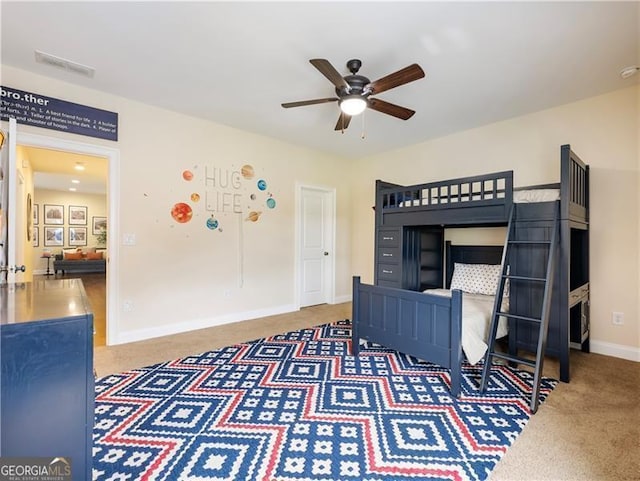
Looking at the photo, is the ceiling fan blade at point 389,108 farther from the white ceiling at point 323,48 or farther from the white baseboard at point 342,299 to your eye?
the white baseboard at point 342,299

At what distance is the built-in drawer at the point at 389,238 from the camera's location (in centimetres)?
369

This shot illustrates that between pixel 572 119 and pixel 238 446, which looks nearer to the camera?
pixel 238 446

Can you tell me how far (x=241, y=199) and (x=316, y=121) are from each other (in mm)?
1446

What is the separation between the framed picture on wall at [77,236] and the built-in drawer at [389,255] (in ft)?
33.9

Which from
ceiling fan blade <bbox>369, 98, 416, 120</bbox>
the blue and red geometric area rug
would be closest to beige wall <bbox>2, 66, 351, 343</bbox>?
the blue and red geometric area rug

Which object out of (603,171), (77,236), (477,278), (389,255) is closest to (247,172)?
(389,255)

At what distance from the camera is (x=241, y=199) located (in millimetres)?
4344

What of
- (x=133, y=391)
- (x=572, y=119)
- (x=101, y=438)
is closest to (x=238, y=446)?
(x=101, y=438)

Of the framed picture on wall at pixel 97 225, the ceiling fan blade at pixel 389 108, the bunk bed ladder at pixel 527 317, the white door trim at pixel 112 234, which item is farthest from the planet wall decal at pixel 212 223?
the framed picture on wall at pixel 97 225

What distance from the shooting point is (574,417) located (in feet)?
6.68

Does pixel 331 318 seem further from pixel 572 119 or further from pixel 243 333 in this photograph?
pixel 572 119

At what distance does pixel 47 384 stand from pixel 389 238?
10.7ft

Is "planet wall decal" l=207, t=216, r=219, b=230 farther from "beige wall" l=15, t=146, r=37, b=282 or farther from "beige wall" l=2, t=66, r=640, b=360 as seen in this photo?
"beige wall" l=15, t=146, r=37, b=282

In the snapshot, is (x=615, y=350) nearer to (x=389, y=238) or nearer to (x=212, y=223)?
(x=389, y=238)
